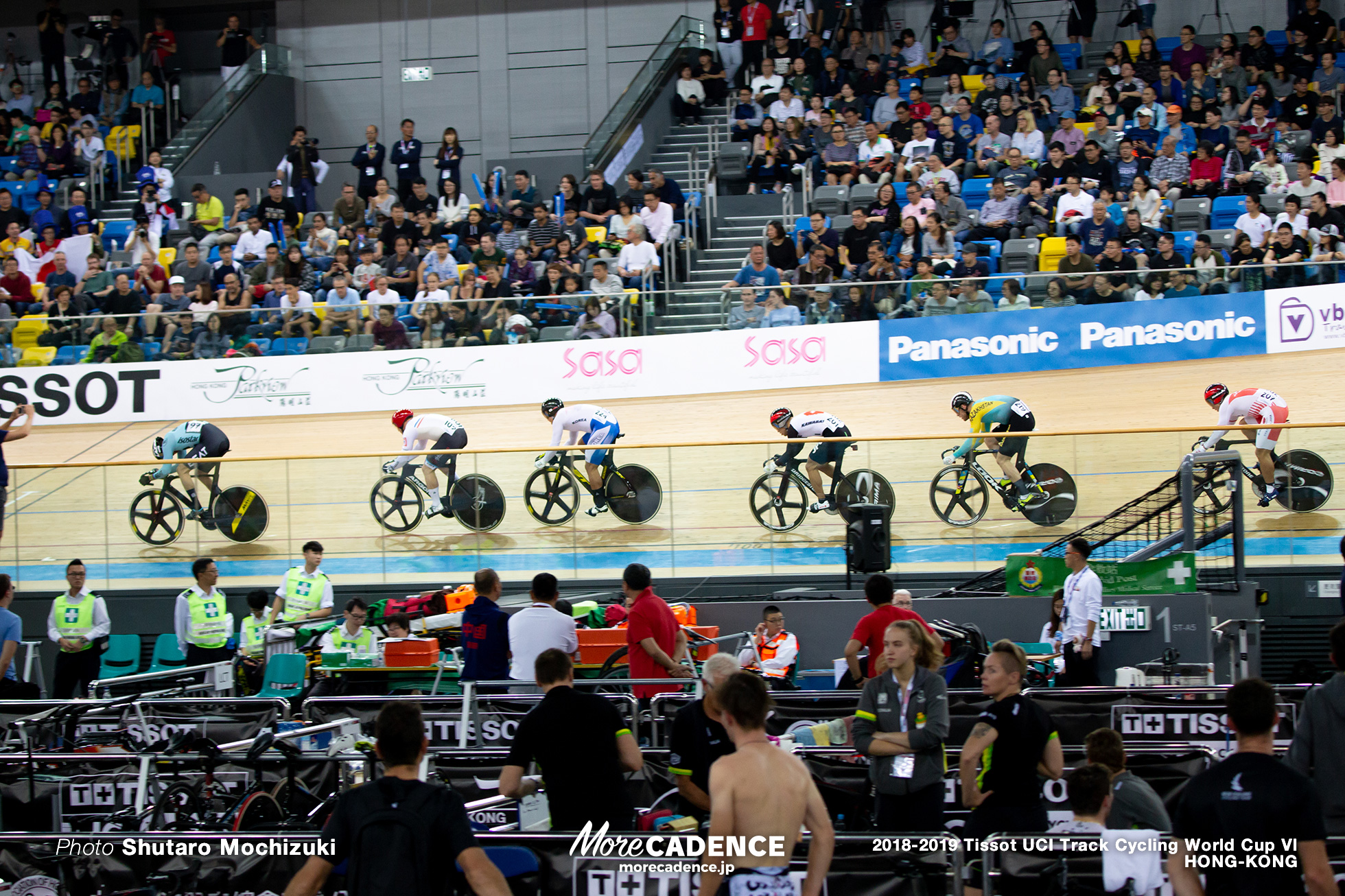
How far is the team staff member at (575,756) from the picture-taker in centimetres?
558

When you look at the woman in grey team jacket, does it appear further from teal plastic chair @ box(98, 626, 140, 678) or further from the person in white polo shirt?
teal plastic chair @ box(98, 626, 140, 678)

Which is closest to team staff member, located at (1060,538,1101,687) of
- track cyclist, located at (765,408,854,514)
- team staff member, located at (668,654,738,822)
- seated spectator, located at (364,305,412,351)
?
track cyclist, located at (765,408,854,514)

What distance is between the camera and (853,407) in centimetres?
1984

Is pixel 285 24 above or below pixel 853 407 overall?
above

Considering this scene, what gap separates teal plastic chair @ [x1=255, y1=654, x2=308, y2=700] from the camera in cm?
1198

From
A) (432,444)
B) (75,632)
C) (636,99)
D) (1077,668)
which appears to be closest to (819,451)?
(1077,668)

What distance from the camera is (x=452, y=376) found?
834 inches

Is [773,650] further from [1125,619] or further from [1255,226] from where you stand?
[1255,226]

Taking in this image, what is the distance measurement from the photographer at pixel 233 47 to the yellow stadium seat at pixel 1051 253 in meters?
18.3

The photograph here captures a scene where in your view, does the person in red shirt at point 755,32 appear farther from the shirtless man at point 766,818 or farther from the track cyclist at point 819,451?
the shirtless man at point 766,818

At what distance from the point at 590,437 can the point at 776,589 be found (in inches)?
114

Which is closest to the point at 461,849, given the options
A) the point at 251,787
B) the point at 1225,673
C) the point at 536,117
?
the point at 251,787

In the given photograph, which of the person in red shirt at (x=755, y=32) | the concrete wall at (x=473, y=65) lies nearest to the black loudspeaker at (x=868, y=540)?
the person in red shirt at (x=755, y=32)

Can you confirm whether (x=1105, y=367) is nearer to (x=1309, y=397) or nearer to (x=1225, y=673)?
(x=1309, y=397)
